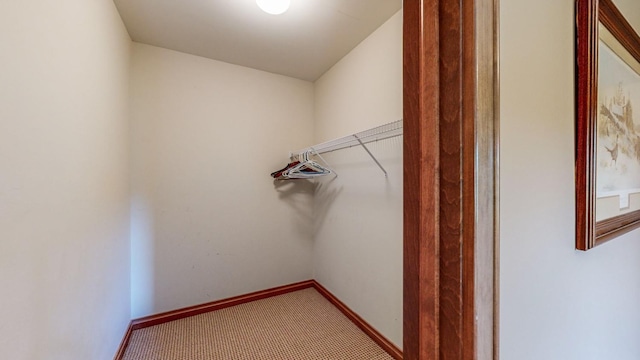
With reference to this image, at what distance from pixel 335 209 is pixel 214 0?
1772 millimetres

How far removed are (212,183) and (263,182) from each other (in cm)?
47

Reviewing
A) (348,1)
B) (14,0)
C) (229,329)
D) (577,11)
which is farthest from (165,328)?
(577,11)

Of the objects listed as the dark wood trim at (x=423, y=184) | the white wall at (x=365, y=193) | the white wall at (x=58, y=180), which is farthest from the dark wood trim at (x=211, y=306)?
the dark wood trim at (x=423, y=184)

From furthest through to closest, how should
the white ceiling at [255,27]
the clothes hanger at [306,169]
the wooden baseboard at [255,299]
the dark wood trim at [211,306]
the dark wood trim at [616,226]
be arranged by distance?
the clothes hanger at [306,169]
the dark wood trim at [211,306]
the wooden baseboard at [255,299]
the white ceiling at [255,27]
the dark wood trim at [616,226]

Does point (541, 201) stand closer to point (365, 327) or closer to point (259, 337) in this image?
point (365, 327)

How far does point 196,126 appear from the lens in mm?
2133

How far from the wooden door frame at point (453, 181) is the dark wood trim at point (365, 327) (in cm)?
136

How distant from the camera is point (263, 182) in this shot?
2.42 metres

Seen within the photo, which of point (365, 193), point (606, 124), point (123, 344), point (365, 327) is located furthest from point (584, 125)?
point (123, 344)

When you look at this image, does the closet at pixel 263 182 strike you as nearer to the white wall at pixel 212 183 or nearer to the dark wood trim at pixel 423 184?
the white wall at pixel 212 183

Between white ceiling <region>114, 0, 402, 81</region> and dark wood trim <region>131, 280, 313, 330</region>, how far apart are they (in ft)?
7.25

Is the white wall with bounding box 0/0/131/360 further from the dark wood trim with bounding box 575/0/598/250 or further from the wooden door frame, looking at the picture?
the dark wood trim with bounding box 575/0/598/250

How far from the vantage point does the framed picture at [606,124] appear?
735 millimetres

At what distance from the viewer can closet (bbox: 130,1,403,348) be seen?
1727 mm
